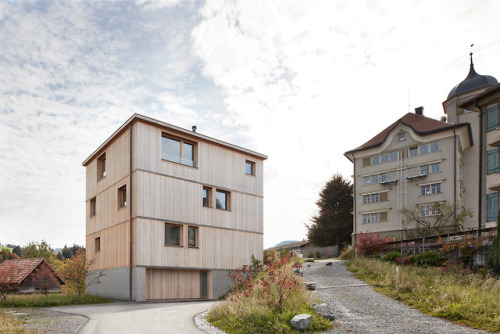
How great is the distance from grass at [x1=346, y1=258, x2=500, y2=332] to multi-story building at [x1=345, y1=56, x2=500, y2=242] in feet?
49.7

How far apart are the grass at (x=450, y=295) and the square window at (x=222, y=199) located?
9962 mm

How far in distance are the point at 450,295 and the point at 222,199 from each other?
1521cm

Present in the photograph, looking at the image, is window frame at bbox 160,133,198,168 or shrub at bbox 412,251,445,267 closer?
shrub at bbox 412,251,445,267

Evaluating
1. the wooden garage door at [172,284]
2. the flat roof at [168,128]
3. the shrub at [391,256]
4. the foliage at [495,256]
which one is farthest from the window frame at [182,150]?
the foliage at [495,256]

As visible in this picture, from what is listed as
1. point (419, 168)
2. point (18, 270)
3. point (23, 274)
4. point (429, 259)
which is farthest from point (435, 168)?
point (18, 270)

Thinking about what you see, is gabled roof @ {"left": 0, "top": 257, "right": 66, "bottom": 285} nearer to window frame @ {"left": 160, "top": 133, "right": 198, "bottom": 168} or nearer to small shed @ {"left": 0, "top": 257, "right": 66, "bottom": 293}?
small shed @ {"left": 0, "top": 257, "right": 66, "bottom": 293}

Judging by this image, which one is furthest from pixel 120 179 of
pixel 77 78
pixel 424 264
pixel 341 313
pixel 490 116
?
pixel 490 116

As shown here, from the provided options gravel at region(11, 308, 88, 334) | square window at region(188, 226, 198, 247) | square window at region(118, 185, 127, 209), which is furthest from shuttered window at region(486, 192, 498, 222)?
gravel at region(11, 308, 88, 334)

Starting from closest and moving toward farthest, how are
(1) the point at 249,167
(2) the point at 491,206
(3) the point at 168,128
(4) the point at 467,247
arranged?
1. (4) the point at 467,247
2. (3) the point at 168,128
3. (2) the point at 491,206
4. (1) the point at 249,167

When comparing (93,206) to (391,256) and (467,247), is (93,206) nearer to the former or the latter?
(391,256)

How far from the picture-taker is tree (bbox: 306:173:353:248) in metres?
41.2

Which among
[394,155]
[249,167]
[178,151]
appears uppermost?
[394,155]

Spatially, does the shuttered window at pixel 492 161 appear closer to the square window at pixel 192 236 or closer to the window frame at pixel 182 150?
the window frame at pixel 182 150

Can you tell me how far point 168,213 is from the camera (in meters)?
21.9
